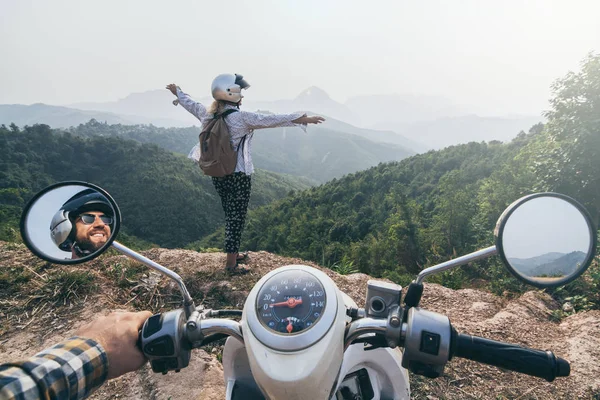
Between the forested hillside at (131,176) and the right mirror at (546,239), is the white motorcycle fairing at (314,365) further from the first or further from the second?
the forested hillside at (131,176)

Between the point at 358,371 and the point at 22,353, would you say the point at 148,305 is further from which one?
the point at 358,371

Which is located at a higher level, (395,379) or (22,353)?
(395,379)

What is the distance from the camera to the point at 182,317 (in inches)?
49.0

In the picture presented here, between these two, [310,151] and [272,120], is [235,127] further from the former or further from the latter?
[310,151]

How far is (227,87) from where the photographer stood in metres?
3.37

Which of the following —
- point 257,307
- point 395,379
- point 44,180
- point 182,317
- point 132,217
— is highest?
point 257,307

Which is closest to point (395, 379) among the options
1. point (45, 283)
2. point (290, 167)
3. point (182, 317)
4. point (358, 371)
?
point (358, 371)

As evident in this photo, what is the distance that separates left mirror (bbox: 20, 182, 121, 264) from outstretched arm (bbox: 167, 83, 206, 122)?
2.58 m

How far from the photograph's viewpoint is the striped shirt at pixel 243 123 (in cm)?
323

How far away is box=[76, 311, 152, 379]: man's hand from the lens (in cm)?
112

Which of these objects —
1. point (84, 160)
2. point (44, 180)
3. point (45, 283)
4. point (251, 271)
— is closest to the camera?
point (45, 283)

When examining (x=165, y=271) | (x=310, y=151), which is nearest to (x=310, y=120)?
(x=165, y=271)

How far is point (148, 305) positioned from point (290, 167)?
143 meters

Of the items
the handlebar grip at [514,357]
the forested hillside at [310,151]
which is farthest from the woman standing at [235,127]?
the forested hillside at [310,151]
